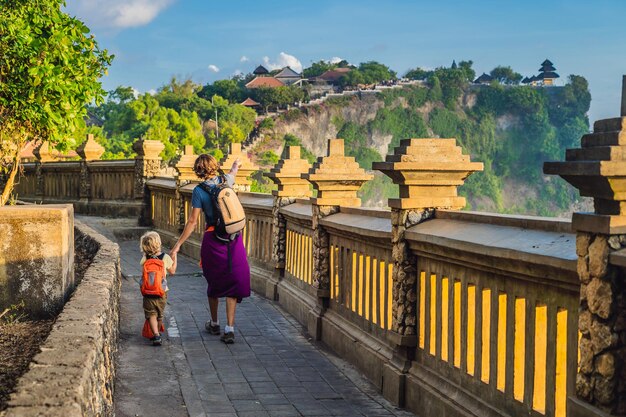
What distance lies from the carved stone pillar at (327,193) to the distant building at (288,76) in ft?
486

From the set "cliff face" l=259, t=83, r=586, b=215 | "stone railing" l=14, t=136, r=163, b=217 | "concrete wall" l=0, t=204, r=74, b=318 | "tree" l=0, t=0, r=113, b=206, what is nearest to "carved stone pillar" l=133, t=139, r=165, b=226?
"stone railing" l=14, t=136, r=163, b=217

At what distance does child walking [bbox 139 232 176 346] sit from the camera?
7926mm

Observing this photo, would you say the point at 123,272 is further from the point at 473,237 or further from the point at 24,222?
the point at 473,237

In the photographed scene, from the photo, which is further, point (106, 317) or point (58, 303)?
point (58, 303)

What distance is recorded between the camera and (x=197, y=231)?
1521 centimetres

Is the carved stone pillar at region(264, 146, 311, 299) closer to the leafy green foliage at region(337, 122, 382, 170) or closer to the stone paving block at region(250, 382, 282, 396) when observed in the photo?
the stone paving block at region(250, 382, 282, 396)

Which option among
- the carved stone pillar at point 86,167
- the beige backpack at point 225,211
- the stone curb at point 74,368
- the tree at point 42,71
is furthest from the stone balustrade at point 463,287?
the carved stone pillar at point 86,167

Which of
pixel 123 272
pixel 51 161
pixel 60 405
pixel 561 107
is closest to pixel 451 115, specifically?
pixel 561 107

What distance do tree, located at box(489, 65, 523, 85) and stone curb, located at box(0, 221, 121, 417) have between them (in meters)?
170

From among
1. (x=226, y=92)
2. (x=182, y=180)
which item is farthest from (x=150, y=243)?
(x=226, y=92)

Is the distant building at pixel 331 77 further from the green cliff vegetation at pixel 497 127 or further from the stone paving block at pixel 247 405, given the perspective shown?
the stone paving block at pixel 247 405

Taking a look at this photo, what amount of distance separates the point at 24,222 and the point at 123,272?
257 inches

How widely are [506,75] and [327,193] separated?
167956 mm

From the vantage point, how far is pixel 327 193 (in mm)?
8719
